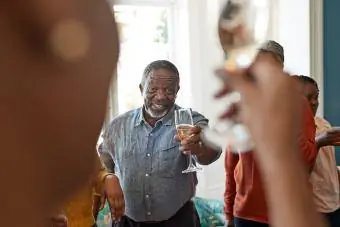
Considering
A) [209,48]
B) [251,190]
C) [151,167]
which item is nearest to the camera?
[251,190]

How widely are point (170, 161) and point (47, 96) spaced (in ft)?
5.09

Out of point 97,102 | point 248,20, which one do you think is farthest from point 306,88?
point 97,102

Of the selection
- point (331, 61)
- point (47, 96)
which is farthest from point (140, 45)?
point (47, 96)

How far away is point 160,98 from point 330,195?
969mm

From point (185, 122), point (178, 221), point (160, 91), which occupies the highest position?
point (160, 91)

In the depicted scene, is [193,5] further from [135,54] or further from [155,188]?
[155,188]

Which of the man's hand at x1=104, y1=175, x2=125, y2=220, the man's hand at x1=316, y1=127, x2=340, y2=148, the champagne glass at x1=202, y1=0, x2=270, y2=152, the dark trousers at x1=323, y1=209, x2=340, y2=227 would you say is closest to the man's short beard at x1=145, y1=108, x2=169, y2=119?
the man's hand at x1=104, y1=175, x2=125, y2=220

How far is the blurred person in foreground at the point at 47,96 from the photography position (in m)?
0.33

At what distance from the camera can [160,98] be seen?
1.92 m

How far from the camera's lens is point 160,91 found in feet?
6.31

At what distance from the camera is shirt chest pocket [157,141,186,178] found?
1.87 metres

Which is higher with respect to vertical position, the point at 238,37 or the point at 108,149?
the point at 238,37

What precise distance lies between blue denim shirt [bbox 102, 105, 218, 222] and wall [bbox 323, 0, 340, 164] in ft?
5.68

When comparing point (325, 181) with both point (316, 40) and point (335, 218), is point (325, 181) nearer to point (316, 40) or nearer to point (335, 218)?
point (335, 218)
